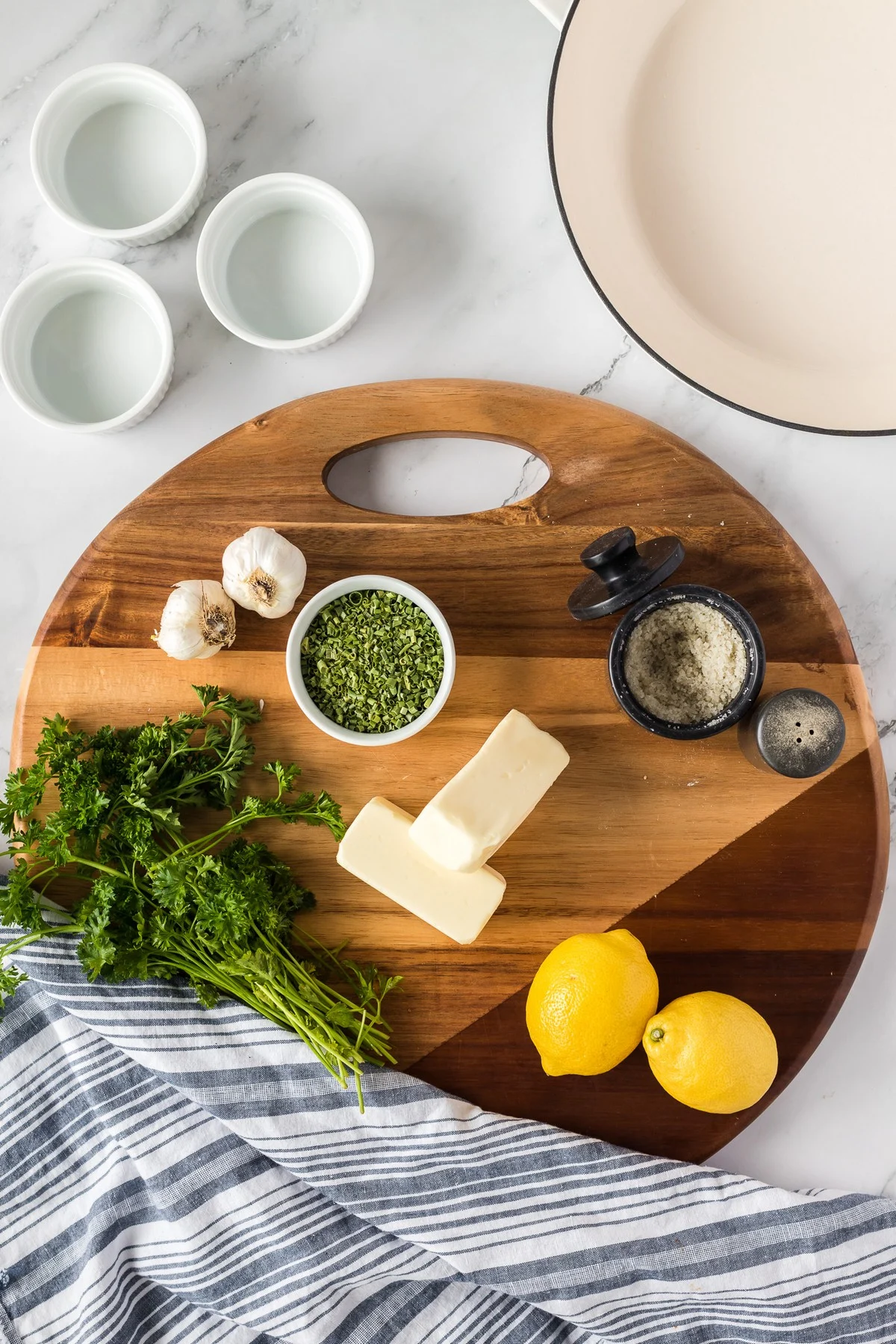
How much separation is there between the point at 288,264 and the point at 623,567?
2.40 ft

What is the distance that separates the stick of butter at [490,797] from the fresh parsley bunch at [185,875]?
154 mm

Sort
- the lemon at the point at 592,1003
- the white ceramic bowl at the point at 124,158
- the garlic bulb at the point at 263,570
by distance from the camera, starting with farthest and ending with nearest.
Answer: the white ceramic bowl at the point at 124,158, the garlic bulb at the point at 263,570, the lemon at the point at 592,1003

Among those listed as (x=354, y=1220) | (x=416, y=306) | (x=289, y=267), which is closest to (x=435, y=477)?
(x=416, y=306)

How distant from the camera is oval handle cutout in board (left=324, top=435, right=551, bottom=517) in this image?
1507mm

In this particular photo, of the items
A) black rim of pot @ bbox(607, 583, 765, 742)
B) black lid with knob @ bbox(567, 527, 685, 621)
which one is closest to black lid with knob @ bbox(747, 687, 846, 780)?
black rim of pot @ bbox(607, 583, 765, 742)

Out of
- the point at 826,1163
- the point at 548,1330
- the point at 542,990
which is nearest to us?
the point at 542,990

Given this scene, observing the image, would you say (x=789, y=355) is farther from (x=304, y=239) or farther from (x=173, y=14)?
(x=173, y=14)

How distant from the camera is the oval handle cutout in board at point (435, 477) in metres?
1.51

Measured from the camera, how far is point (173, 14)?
1541 mm

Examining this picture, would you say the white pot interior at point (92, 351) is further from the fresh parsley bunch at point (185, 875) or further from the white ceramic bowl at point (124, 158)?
the fresh parsley bunch at point (185, 875)

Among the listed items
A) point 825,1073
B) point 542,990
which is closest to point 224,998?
point 542,990

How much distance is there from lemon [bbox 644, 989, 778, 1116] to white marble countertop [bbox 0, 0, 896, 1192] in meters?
0.29

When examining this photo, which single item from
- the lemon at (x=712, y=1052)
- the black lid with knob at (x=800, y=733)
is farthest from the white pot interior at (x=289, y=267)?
the lemon at (x=712, y=1052)

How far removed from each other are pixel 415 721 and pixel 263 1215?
0.76 meters
